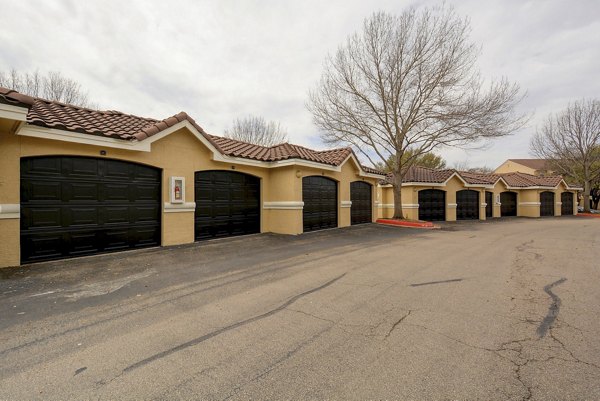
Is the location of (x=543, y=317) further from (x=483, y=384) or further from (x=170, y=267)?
(x=170, y=267)

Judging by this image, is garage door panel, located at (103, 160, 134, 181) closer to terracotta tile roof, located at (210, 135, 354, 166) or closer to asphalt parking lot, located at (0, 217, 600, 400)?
asphalt parking lot, located at (0, 217, 600, 400)

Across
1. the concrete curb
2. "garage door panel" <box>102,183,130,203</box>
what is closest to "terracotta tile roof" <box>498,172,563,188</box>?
the concrete curb

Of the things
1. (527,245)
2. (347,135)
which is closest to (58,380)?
(527,245)

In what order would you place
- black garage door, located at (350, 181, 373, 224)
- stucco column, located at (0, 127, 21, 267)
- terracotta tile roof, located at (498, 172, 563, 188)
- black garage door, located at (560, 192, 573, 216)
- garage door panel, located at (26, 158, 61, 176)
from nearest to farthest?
stucco column, located at (0, 127, 21, 267), garage door panel, located at (26, 158, 61, 176), black garage door, located at (350, 181, 373, 224), terracotta tile roof, located at (498, 172, 563, 188), black garage door, located at (560, 192, 573, 216)

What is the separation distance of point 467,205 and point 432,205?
4.33 metres

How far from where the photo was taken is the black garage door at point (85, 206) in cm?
652

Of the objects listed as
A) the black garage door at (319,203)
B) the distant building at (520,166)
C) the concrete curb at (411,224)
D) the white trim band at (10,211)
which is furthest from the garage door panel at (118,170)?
the distant building at (520,166)

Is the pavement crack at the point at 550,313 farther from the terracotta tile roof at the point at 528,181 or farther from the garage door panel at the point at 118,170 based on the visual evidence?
the terracotta tile roof at the point at 528,181

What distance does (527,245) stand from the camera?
10086 millimetres

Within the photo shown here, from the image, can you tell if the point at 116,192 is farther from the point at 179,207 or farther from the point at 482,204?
the point at 482,204

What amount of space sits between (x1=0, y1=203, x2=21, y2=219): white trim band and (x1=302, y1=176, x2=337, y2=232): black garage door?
9317 mm

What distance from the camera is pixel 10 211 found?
606 centimetres

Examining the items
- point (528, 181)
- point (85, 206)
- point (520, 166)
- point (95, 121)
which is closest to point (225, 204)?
point (85, 206)

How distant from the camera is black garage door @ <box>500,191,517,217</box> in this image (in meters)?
27.0
